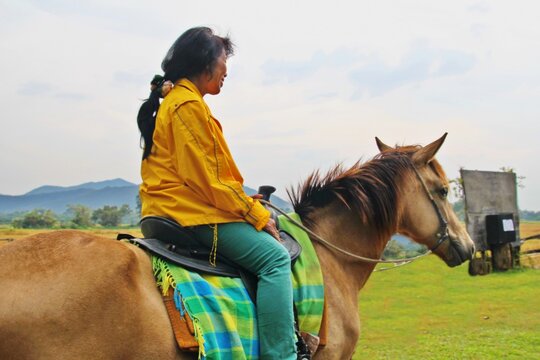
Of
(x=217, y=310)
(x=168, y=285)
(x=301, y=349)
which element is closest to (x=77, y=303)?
(x=168, y=285)

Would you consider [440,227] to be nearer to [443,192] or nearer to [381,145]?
[443,192]

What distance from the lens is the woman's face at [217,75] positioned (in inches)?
139

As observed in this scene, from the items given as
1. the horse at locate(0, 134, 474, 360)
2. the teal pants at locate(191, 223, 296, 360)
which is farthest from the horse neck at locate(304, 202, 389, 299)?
the teal pants at locate(191, 223, 296, 360)

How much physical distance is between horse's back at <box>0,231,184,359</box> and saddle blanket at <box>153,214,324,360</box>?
0.13 metres

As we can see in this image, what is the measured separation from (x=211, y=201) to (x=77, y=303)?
102 cm

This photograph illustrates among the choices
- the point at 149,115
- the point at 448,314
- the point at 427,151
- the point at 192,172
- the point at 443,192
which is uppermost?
the point at 149,115

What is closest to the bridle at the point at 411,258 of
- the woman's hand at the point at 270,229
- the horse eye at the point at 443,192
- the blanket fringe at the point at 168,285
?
the horse eye at the point at 443,192

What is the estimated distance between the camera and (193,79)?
3.52 metres

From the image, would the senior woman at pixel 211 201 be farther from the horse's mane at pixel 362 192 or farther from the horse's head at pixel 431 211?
the horse's head at pixel 431 211

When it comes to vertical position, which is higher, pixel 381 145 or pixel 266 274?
pixel 381 145

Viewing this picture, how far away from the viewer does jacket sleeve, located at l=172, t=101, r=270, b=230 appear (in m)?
3.19

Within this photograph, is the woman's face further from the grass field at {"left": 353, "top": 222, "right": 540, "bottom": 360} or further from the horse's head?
the grass field at {"left": 353, "top": 222, "right": 540, "bottom": 360}

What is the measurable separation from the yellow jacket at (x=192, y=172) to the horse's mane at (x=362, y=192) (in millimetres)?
1089

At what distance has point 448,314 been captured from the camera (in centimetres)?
1071
